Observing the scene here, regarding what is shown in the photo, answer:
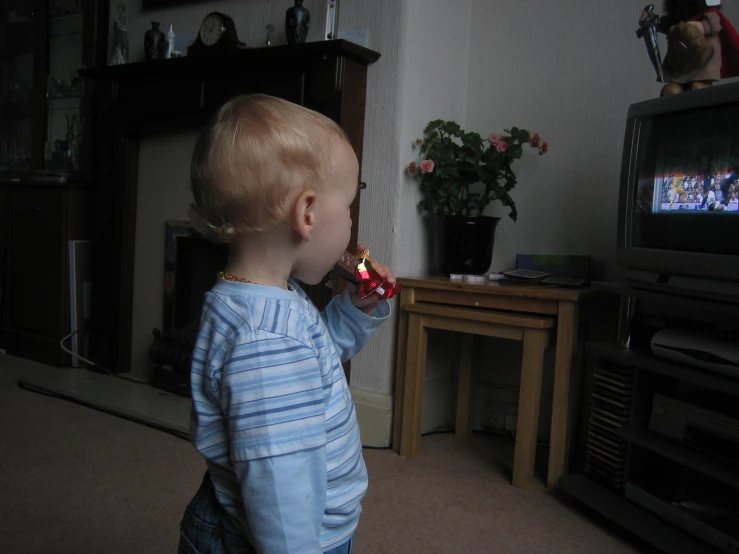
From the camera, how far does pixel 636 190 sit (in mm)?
1618

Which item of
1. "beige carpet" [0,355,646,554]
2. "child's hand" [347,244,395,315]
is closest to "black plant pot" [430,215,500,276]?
"beige carpet" [0,355,646,554]

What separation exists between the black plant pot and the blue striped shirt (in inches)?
53.0

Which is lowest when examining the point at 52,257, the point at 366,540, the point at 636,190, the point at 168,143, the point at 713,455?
the point at 366,540

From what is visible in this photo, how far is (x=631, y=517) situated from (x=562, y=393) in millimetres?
371

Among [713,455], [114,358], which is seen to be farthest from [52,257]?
[713,455]

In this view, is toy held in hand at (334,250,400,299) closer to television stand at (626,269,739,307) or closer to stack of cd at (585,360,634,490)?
television stand at (626,269,739,307)

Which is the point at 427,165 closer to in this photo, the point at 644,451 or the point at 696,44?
the point at 696,44

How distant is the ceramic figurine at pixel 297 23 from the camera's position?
87.8 inches

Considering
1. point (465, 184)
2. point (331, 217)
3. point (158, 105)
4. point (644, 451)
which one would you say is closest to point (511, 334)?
point (644, 451)

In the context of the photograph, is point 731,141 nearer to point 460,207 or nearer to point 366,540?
point 460,207

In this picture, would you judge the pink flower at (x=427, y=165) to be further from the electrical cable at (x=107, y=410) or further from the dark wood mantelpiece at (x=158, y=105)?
the electrical cable at (x=107, y=410)

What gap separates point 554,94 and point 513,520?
4.40 ft

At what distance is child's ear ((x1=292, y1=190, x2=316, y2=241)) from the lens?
740 mm

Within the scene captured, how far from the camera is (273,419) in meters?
0.66
